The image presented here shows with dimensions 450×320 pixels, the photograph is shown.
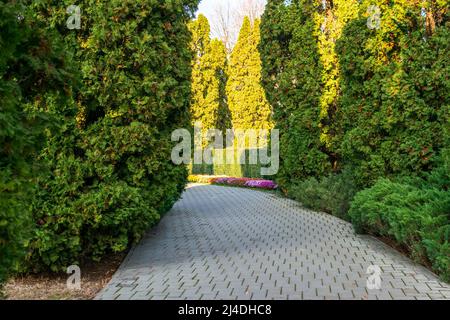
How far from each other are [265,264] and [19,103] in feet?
14.5

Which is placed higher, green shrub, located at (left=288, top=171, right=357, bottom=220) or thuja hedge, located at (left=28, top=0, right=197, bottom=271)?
thuja hedge, located at (left=28, top=0, right=197, bottom=271)

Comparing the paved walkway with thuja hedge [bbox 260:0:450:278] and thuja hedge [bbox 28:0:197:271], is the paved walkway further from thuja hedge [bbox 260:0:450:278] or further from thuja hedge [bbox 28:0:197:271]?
thuja hedge [bbox 28:0:197:271]

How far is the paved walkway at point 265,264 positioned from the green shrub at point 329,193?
1.39 feet

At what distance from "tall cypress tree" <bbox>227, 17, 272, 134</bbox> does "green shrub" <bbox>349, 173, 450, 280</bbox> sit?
19.0 metres

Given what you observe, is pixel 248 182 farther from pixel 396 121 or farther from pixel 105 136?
pixel 105 136

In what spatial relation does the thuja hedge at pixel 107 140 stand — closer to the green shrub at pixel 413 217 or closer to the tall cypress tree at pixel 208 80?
the green shrub at pixel 413 217

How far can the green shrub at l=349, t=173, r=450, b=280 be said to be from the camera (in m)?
5.79

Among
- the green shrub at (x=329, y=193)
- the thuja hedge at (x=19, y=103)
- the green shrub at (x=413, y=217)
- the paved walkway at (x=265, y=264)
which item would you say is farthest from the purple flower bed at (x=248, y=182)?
the thuja hedge at (x=19, y=103)

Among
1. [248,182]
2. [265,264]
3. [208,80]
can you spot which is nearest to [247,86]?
[208,80]

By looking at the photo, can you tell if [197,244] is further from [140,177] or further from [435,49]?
[435,49]

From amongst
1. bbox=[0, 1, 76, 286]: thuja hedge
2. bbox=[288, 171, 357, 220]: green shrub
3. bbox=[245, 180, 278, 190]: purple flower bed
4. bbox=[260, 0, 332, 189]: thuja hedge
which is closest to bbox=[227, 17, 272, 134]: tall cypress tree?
bbox=[245, 180, 278, 190]: purple flower bed

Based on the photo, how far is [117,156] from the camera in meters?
6.63

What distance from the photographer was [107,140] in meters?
6.64
